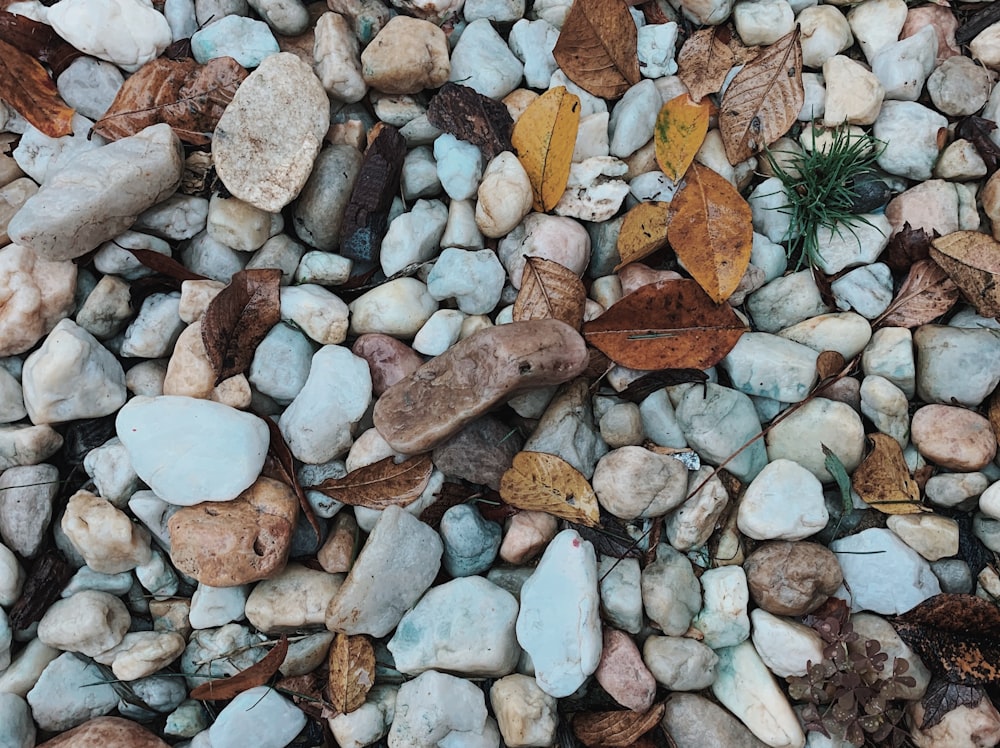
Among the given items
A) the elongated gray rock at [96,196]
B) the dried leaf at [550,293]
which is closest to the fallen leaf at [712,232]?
the dried leaf at [550,293]

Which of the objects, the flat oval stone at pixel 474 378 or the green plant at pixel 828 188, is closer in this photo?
the flat oval stone at pixel 474 378

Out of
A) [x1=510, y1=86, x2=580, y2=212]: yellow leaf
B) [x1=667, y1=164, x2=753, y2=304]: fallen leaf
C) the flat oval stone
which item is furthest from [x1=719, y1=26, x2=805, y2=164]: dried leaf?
the flat oval stone

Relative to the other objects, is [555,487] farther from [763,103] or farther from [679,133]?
[763,103]

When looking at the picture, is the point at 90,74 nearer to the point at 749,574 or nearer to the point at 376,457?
the point at 376,457

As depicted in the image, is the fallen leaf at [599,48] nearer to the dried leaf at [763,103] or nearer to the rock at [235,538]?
the dried leaf at [763,103]

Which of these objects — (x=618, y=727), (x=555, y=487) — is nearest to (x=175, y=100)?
(x=555, y=487)

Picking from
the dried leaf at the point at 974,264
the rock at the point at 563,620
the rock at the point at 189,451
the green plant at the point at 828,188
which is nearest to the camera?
the rock at the point at 563,620
